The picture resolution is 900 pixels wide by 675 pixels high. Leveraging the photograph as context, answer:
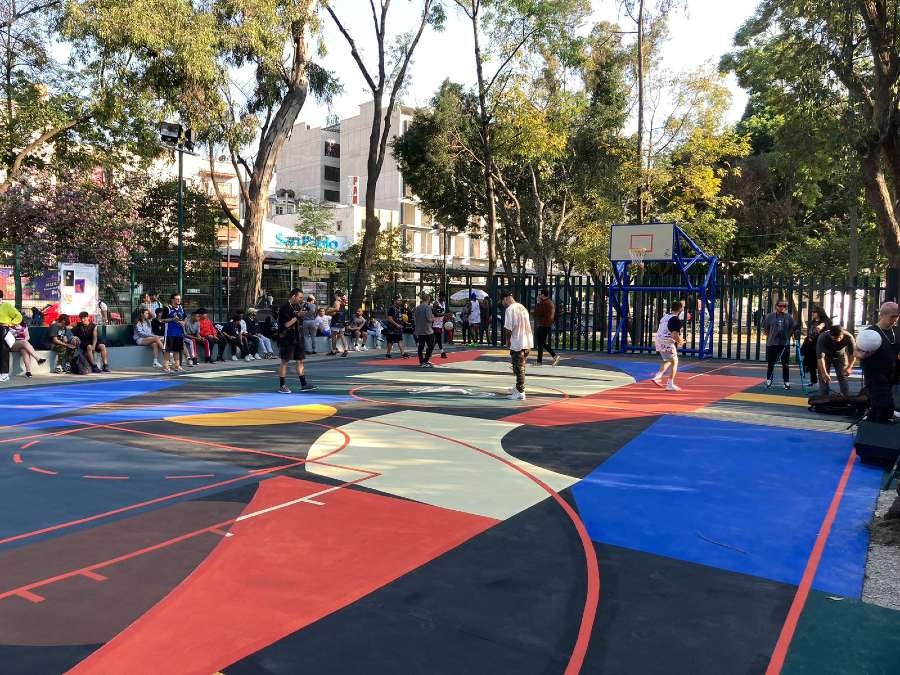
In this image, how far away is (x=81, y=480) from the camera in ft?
21.2

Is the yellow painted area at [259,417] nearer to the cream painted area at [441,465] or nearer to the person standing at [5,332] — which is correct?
the cream painted area at [441,465]

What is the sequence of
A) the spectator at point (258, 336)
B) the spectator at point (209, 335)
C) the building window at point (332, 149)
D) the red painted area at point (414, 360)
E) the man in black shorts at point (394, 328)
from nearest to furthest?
the spectator at point (209, 335) < the red painted area at point (414, 360) < the spectator at point (258, 336) < the man in black shorts at point (394, 328) < the building window at point (332, 149)

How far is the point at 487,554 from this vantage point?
15.9 feet

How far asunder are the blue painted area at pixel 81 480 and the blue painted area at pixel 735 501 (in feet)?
12.3

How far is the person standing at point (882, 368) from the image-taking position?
730cm

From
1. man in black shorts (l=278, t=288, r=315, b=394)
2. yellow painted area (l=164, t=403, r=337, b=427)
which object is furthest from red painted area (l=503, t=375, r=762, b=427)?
man in black shorts (l=278, t=288, r=315, b=394)

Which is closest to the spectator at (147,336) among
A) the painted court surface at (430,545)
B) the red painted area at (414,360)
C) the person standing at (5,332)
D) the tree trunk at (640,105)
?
the person standing at (5,332)

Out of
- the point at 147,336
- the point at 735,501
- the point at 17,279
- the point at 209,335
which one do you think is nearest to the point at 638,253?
the point at 209,335

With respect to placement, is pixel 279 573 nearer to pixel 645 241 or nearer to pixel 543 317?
pixel 543 317

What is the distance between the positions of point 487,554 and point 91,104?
22.7m

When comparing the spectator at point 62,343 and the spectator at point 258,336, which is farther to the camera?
the spectator at point 258,336

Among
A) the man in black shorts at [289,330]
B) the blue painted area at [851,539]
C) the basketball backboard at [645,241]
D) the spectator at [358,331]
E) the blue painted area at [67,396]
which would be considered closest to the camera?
the blue painted area at [851,539]

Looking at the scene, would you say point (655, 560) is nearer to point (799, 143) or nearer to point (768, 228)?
point (799, 143)

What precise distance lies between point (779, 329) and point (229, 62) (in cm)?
1724
